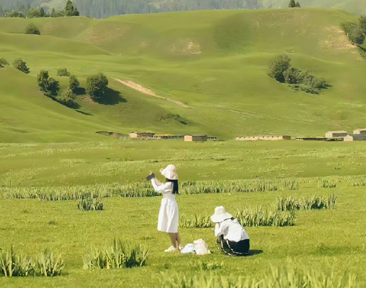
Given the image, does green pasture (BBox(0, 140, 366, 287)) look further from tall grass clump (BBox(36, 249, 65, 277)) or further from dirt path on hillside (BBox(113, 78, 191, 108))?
dirt path on hillside (BBox(113, 78, 191, 108))

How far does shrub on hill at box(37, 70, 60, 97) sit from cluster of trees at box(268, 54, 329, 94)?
69145 millimetres

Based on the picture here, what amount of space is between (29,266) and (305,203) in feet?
55.7

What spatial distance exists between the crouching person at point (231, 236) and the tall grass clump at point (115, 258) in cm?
233

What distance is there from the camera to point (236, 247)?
1997 cm

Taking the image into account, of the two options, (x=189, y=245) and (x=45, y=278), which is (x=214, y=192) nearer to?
(x=189, y=245)

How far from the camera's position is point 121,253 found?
730 inches

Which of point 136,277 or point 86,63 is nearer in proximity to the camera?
point 136,277

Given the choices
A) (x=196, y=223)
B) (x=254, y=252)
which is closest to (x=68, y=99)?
(x=196, y=223)

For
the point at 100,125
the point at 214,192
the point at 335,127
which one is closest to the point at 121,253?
the point at 214,192

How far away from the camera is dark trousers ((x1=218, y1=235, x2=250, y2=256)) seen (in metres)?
19.9

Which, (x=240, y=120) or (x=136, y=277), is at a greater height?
(x=136, y=277)

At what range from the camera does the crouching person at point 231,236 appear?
19922 mm

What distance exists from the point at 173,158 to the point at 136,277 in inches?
1786

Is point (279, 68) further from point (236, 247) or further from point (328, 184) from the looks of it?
point (236, 247)
